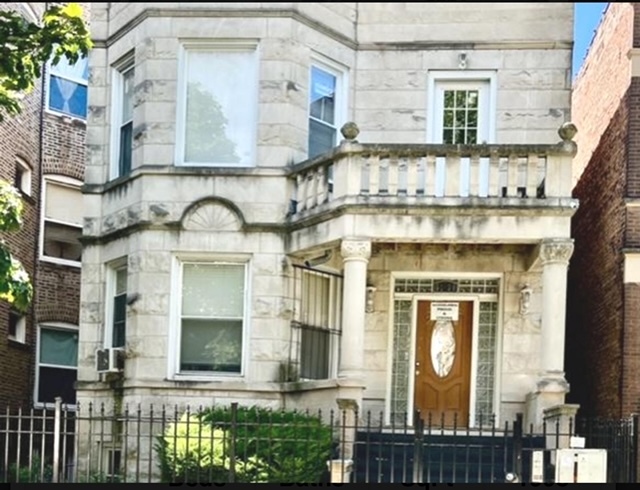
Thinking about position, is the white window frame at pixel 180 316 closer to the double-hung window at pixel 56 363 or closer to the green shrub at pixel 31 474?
the green shrub at pixel 31 474

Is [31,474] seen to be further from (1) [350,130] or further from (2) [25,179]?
(2) [25,179]

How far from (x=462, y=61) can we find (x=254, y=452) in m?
6.73

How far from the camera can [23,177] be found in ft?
62.5

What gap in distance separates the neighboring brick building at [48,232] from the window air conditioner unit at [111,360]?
4.78m

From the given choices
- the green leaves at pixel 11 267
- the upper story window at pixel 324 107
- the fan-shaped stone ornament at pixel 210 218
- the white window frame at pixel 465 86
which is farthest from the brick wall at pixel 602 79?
the green leaves at pixel 11 267

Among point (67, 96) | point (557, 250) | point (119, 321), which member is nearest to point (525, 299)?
point (557, 250)

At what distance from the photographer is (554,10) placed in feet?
47.8

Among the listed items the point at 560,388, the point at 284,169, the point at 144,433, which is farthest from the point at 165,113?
the point at 560,388

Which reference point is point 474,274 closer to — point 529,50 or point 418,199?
point 418,199

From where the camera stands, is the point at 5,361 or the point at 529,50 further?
the point at 5,361

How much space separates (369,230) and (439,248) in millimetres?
1927

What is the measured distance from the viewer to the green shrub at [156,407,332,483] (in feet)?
37.2

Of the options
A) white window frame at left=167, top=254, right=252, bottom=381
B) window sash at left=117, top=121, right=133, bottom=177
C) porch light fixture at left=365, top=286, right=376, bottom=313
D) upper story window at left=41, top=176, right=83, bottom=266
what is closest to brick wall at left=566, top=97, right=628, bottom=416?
porch light fixture at left=365, top=286, right=376, bottom=313

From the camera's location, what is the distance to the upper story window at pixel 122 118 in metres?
15.0
